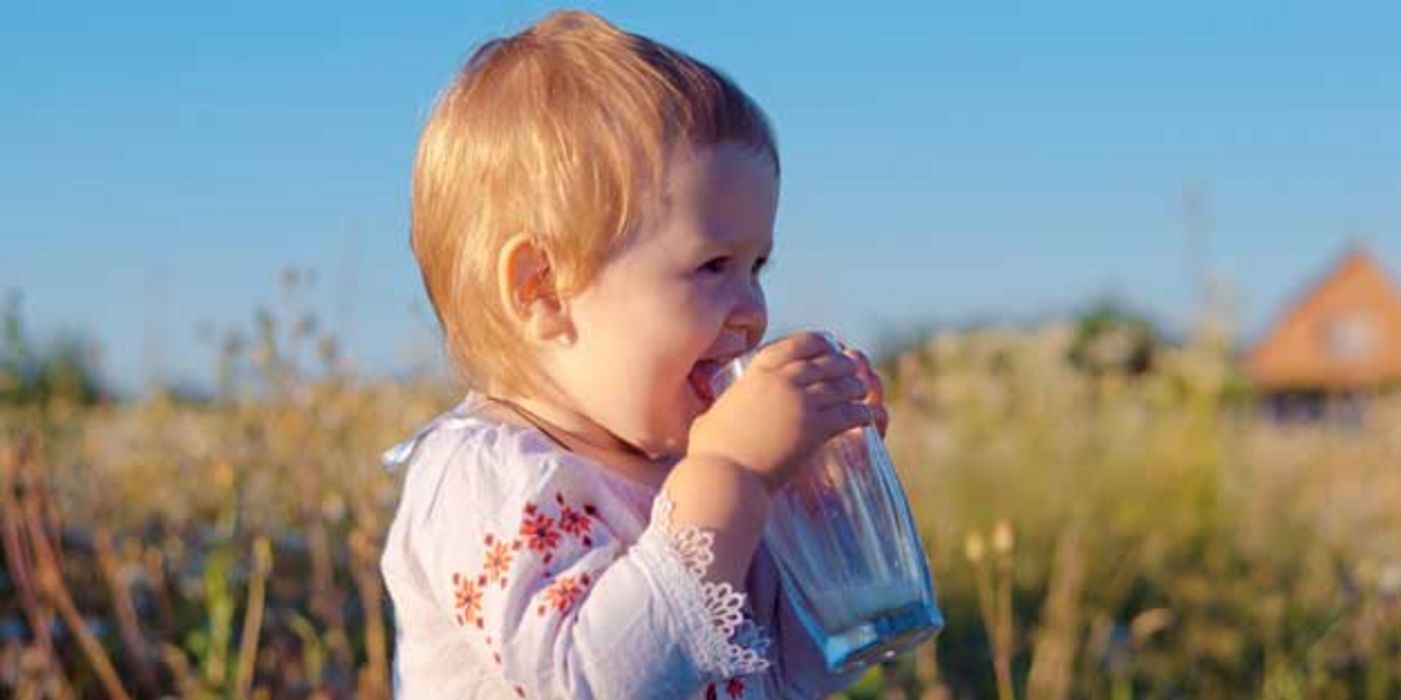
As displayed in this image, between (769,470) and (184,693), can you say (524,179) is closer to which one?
(769,470)

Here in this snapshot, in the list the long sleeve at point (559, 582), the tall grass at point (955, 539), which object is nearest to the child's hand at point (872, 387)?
the long sleeve at point (559, 582)

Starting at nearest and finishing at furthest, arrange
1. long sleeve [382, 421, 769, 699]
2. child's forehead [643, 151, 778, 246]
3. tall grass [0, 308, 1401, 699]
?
long sleeve [382, 421, 769, 699] < child's forehead [643, 151, 778, 246] < tall grass [0, 308, 1401, 699]

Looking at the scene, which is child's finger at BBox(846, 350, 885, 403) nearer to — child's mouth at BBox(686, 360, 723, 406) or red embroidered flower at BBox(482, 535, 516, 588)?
child's mouth at BBox(686, 360, 723, 406)

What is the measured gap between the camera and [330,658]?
170 inches

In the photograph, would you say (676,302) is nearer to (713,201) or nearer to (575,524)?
(713,201)

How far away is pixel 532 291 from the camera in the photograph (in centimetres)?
190

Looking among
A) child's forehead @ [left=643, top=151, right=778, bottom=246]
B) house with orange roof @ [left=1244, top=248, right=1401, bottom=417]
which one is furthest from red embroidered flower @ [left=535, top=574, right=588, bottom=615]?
house with orange roof @ [left=1244, top=248, right=1401, bottom=417]

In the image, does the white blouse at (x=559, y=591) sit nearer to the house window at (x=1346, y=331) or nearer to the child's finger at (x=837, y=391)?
the child's finger at (x=837, y=391)

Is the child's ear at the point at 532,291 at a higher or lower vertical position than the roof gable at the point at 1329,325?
higher

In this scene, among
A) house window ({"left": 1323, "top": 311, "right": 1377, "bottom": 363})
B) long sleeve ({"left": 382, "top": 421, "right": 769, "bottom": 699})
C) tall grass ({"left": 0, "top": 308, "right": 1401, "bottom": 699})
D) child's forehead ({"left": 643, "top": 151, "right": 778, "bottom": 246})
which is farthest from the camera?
house window ({"left": 1323, "top": 311, "right": 1377, "bottom": 363})

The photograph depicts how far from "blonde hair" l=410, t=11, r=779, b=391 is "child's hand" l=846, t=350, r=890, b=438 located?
8.3 inches

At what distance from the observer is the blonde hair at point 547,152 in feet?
6.08

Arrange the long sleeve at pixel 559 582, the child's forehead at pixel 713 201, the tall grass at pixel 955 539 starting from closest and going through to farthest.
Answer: the long sleeve at pixel 559 582 → the child's forehead at pixel 713 201 → the tall grass at pixel 955 539

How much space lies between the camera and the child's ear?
6.17 feet
